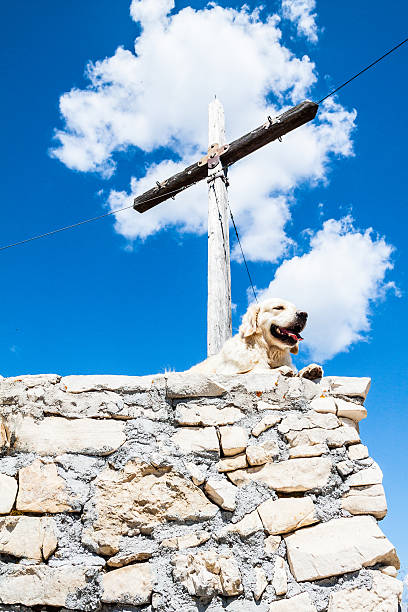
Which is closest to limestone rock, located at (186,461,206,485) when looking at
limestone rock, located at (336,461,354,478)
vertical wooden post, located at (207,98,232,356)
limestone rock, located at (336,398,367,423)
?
limestone rock, located at (336,461,354,478)

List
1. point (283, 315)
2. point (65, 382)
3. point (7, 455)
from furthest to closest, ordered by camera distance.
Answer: point (283, 315), point (65, 382), point (7, 455)

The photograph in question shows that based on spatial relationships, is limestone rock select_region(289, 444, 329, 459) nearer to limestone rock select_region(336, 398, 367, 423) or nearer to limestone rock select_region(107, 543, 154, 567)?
limestone rock select_region(336, 398, 367, 423)

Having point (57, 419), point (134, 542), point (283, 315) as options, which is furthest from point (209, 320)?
point (134, 542)

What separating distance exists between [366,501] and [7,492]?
195 cm

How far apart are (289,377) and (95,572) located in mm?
1527

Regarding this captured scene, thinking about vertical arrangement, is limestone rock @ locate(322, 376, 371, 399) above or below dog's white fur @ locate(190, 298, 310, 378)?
below

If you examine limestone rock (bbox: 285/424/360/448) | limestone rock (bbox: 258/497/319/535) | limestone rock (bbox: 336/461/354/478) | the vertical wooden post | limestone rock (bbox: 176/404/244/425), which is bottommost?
limestone rock (bbox: 258/497/319/535)

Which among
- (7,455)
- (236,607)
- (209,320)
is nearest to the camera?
(236,607)

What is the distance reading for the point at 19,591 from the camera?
235 centimetres

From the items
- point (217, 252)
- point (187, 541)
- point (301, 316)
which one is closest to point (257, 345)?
point (301, 316)

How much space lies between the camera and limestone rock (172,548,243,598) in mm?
2342

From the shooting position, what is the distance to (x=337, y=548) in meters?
2.45

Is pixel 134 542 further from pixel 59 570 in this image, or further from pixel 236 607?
pixel 236 607

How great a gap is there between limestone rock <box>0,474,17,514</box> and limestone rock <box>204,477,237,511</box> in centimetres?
104
